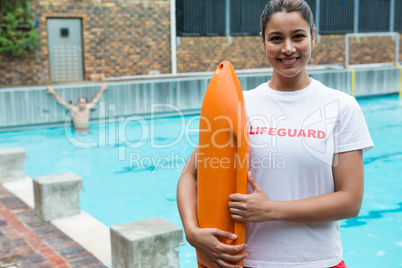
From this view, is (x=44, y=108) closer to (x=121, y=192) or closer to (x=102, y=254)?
(x=121, y=192)

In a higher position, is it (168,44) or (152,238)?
(168,44)

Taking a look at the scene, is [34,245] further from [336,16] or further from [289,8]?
[336,16]

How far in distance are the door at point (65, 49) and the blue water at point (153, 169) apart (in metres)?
4.35

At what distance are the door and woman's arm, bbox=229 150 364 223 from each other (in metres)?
16.1

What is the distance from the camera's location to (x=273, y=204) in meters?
1.66

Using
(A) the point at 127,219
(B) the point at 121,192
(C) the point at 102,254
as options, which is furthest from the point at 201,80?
(C) the point at 102,254

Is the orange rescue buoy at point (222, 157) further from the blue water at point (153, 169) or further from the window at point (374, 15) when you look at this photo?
the window at point (374, 15)

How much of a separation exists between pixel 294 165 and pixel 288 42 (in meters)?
0.43

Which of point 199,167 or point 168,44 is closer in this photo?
point 199,167

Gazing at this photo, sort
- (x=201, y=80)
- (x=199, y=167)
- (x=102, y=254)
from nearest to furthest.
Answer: (x=199, y=167)
(x=102, y=254)
(x=201, y=80)

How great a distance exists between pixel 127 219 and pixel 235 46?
47.1ft

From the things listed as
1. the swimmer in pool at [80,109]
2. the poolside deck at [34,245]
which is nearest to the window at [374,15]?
the swimmer in pool at [80,109]

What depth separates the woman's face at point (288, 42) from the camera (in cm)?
168

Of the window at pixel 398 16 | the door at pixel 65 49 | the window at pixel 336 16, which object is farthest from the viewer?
the window at pixel 398 16
